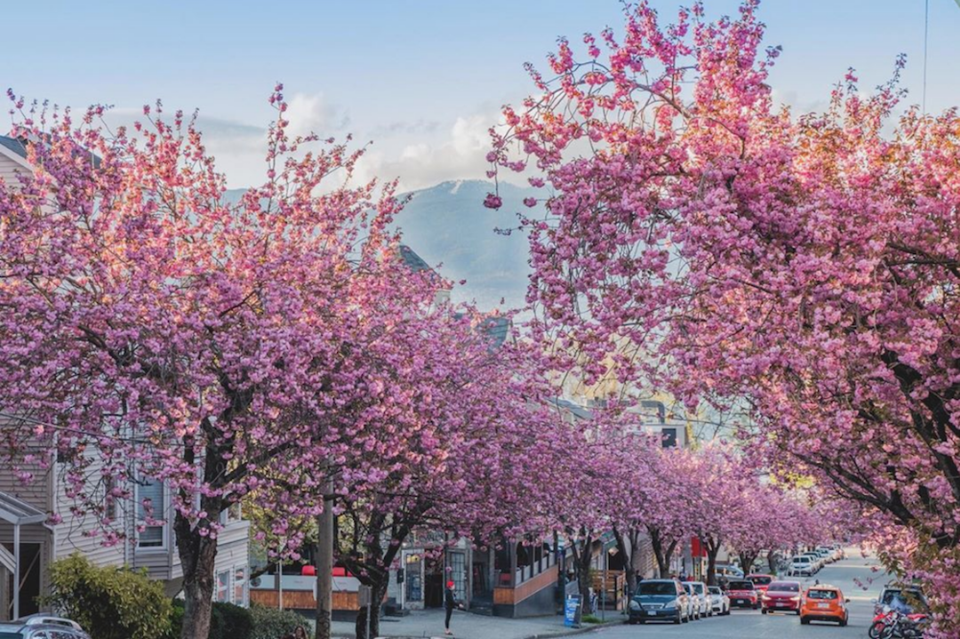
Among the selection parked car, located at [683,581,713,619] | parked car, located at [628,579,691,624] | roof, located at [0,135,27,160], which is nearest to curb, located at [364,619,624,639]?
parked car, located at [628,579,691,624]

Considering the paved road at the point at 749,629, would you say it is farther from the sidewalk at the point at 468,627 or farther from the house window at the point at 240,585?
the house window at the point at 240,585

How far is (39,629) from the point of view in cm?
1795

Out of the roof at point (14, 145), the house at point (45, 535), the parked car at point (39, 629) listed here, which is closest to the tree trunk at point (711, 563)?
the house at point (45, 535)

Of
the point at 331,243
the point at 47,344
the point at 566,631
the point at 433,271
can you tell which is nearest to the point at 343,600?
the point at 566,631

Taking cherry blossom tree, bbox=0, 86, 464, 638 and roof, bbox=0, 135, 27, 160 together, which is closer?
cherry blossom tree, bbox=0, 86, 464, 638

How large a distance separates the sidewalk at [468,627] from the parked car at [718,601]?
7.42 meters

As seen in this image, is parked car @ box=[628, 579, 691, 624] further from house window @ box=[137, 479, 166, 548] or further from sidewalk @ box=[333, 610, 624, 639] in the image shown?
house window @ box=[137, 479, 166, 548]

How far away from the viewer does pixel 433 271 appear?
1325 inches

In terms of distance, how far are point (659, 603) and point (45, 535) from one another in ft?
101

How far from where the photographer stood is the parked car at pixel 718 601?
6488cm

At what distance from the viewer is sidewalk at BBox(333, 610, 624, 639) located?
4734cm

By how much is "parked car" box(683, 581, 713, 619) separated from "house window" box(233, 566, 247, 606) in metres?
22.8

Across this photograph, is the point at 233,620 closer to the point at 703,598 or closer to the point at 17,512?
the point at 17,512

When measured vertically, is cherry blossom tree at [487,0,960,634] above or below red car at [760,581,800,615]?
above
